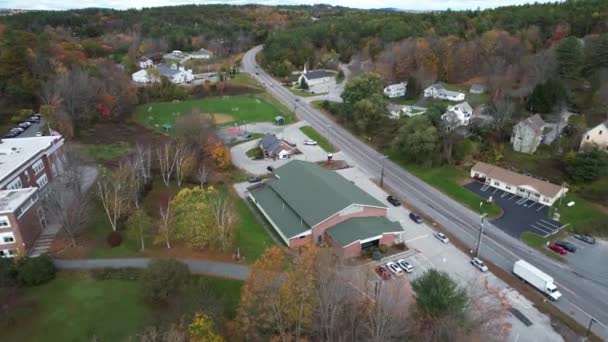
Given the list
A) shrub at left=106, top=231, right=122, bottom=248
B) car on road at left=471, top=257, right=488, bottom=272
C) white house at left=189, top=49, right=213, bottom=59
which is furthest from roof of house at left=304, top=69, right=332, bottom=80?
car on road at left=471, top=257, right=488, bottom=272

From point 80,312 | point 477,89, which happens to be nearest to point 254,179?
point 80,312

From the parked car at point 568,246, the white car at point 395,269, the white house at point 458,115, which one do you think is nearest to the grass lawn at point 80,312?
the white car at point 395,269

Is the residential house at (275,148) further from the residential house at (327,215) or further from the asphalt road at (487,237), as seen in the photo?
the residential house at (327,215)

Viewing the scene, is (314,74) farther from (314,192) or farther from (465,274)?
(465,274)

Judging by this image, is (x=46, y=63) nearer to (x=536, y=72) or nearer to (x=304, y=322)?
(x=304, y=322)

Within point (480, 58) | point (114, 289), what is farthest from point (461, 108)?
point (114, 289)

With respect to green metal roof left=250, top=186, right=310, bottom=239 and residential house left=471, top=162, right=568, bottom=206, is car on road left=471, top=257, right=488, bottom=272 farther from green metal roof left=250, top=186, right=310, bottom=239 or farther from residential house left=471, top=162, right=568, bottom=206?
residential house left=471, top=162, right=568, bottom=206
